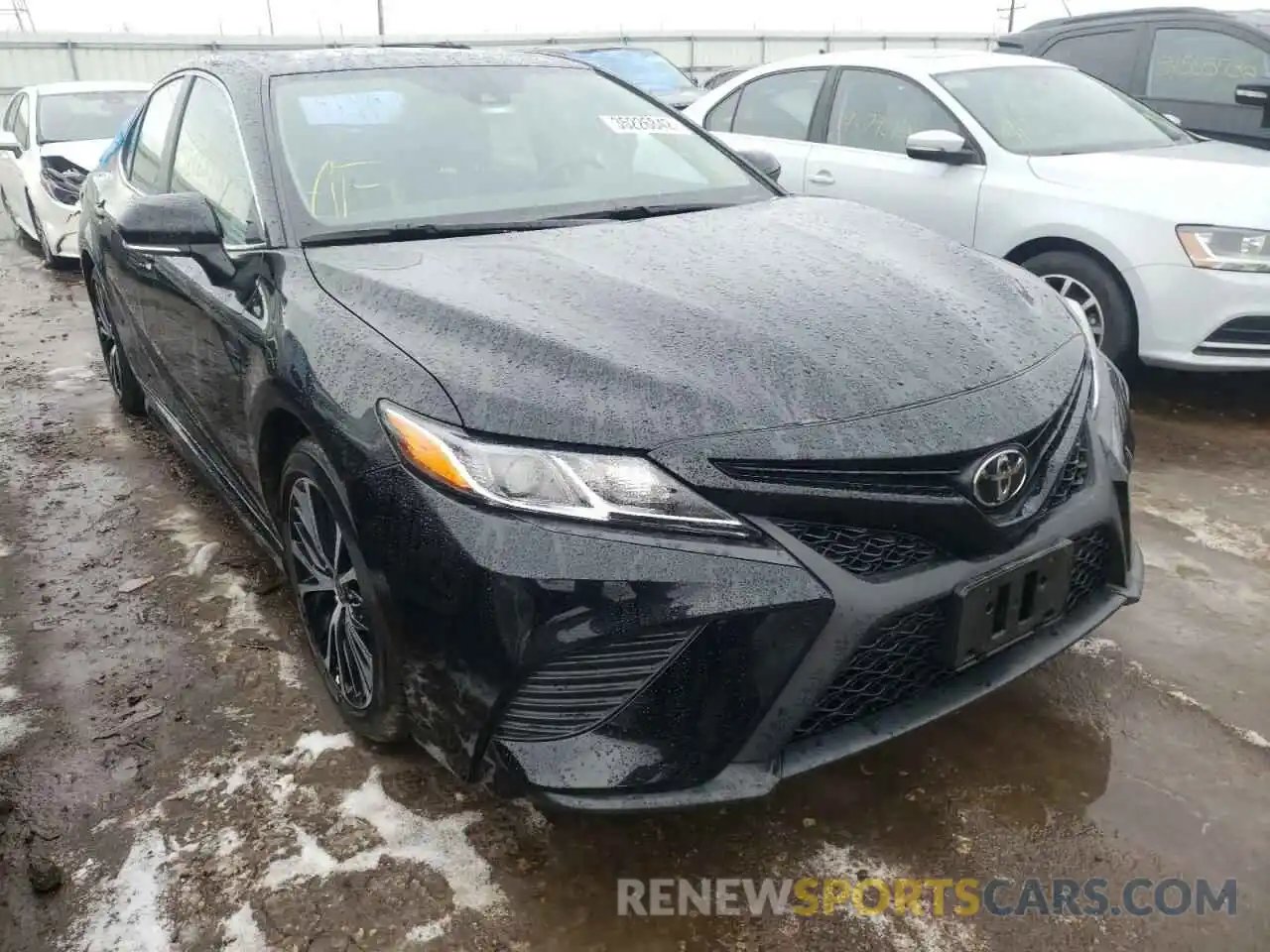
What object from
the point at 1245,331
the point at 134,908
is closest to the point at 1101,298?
the point at 1245,331

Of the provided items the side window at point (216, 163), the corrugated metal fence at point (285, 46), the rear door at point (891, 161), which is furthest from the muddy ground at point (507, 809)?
the corrugated metal fence at point (285, 46)

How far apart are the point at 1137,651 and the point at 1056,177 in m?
2.52

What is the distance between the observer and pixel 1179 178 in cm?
419

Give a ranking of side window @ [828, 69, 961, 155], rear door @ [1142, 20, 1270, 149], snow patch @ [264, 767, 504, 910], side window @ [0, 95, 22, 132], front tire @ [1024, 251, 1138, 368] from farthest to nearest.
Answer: side window @ [0, 95, 22, 132] → rear door @ [1142, 20, 1270, 149] → side window @ [828, 69, 961, 155] → front tire @ [1024, 251, 1138, 368] → snow patch @ [264, 767, 504, 910]

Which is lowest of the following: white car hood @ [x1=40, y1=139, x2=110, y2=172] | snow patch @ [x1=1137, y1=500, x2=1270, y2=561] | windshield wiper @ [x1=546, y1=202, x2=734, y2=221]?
snow patch @ [x1=1137, y1=500, x2=1270, y2=561]

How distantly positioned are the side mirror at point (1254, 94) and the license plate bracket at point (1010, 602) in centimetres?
486

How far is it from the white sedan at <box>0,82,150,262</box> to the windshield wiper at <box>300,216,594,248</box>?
5.89 meters

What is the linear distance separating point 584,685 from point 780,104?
4771 millimetres

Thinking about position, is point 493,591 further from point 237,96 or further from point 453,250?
point 237,96

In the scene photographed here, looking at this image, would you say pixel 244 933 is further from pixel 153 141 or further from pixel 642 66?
pixel 642 66

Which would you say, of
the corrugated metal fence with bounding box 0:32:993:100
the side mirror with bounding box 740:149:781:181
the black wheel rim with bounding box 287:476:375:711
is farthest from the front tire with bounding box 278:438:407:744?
the corrugated metal fence with bounding box 0:32:993:100

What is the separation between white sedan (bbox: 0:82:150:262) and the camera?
301 inches

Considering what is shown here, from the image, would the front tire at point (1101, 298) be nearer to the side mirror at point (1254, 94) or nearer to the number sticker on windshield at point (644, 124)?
the number sticker on windshield at point (644, 124)

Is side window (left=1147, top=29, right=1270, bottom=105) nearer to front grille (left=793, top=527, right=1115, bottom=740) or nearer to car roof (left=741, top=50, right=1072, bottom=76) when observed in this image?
car roof (left=741, top=50, right=1072, bottom=76)
